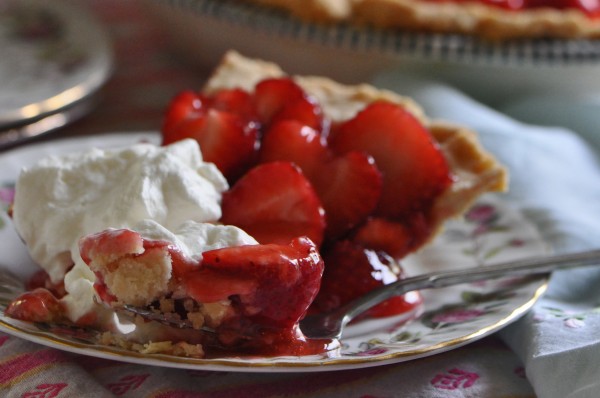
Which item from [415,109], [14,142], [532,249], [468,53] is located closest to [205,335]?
[532,249]

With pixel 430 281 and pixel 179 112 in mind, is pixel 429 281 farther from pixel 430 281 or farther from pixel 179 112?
pixel 179 112

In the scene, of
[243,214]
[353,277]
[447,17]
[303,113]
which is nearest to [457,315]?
[353,277]

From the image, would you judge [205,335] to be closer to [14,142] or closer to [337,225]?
[337,225]

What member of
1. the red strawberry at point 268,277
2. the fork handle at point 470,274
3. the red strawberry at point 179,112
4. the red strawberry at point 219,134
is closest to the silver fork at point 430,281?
the fork handle at point 470,274

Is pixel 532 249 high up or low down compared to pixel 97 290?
down

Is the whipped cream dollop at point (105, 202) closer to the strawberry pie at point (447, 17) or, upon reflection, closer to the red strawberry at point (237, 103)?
the red strawberry at point (237, 103)

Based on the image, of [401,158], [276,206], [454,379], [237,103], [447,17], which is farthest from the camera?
[447,17]
